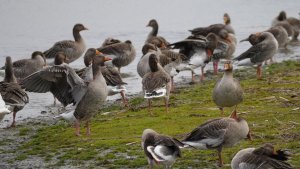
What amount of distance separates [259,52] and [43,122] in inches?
293

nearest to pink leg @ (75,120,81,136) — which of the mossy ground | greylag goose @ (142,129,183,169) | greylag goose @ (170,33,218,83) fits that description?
the mossy ground

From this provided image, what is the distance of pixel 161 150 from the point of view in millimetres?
10258

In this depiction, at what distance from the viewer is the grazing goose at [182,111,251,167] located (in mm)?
11062

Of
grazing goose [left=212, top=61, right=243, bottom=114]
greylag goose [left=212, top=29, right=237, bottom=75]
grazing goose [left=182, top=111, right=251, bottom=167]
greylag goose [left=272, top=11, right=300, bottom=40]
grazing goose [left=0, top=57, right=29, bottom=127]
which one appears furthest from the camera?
greylag goose [left=272, top=11, right=300, bottom=40]

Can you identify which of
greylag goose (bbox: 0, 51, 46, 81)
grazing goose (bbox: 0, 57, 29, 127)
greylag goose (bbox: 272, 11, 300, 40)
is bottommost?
greylag goose (bbox: 272, 11, 300, 40)

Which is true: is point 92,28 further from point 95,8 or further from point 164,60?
point 164,60

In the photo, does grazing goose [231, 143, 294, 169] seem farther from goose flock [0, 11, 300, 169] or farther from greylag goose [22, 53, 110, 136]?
greylag goose [22, 53, 110, 136]

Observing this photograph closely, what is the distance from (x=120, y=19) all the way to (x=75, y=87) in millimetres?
24461

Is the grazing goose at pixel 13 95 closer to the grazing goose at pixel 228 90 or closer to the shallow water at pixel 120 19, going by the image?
the grazing goose at pixel 228 90

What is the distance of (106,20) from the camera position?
3831cm

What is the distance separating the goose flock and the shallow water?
89.9 inches

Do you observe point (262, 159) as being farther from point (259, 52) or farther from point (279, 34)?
point (279, 34)

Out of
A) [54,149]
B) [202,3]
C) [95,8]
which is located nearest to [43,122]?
[54,149]

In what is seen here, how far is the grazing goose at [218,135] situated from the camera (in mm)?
11062
